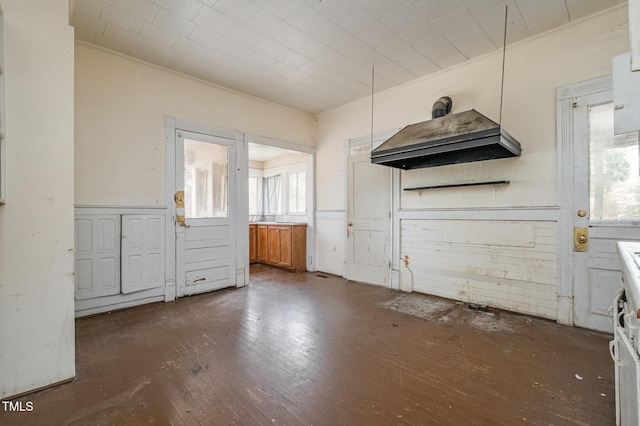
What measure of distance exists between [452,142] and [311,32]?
1.87 m

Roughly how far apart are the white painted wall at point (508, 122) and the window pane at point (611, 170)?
12.3 inches

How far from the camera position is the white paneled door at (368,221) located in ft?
14.9

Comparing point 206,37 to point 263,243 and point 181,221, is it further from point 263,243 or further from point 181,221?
point 263,243

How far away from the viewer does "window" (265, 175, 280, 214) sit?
7.67m

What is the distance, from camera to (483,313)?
11.0 ft

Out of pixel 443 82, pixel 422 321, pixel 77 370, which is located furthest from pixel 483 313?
pixel 77 370

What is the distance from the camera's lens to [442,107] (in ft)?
12.0

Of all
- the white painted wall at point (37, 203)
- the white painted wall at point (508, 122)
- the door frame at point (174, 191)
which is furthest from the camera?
the door frame at point (174, 191)

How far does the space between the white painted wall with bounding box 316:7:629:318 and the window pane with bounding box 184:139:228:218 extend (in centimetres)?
256

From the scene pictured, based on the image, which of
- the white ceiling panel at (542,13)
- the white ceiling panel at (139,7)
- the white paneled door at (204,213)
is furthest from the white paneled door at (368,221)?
the white ceiling panel at (139,7)

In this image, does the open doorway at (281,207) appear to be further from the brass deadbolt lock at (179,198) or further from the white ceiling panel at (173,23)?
the white ceiling panel at (173,23)

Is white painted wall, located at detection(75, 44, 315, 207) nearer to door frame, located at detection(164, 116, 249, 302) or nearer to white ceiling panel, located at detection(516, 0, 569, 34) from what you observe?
door frame, located at detection(164, 116, 249, 302)

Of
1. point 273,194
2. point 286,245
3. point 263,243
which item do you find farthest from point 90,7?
point 273,194

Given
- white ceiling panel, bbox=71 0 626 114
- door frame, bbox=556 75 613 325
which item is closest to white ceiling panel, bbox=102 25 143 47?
white ceiling panel, bbox=71 0 626 114
